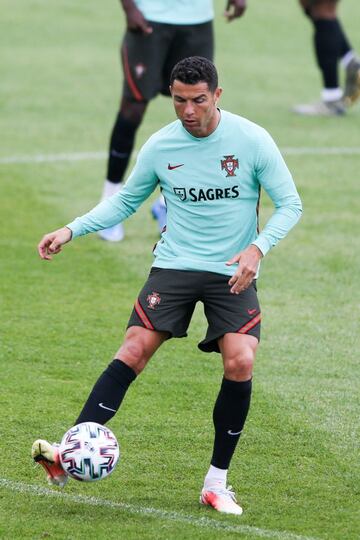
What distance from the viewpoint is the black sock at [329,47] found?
1459cm

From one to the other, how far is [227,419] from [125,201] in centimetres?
116

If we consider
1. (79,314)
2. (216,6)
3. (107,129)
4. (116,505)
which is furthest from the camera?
(216,6)

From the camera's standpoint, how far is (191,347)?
26.5ft

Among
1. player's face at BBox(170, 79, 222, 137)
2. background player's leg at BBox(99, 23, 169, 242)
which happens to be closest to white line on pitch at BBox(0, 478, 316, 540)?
player's face at BBox(170, 79, 222, 137)

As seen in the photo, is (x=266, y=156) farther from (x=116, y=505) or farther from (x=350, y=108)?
(x=350, y=108)

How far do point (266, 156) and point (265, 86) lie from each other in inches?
412

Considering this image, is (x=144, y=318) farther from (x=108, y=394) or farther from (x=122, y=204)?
(x=122, y=204)

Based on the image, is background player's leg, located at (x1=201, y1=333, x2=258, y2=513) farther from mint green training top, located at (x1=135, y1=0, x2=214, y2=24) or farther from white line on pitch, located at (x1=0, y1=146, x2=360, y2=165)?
white line on pitch, located at (x1=0, y1=146, x2=360, y2=165)

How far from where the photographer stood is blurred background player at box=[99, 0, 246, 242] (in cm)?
1005

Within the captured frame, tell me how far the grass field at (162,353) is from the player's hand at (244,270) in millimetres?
1038

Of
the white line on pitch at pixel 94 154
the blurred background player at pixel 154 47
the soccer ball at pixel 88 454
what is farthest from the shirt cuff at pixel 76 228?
the white line on pitch at pixel 94 154

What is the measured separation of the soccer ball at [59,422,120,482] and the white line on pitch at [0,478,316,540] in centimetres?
24

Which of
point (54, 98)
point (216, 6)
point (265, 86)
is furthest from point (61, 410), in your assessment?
point (216, 6)

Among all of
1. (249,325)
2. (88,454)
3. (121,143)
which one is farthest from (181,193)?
(121,143)
